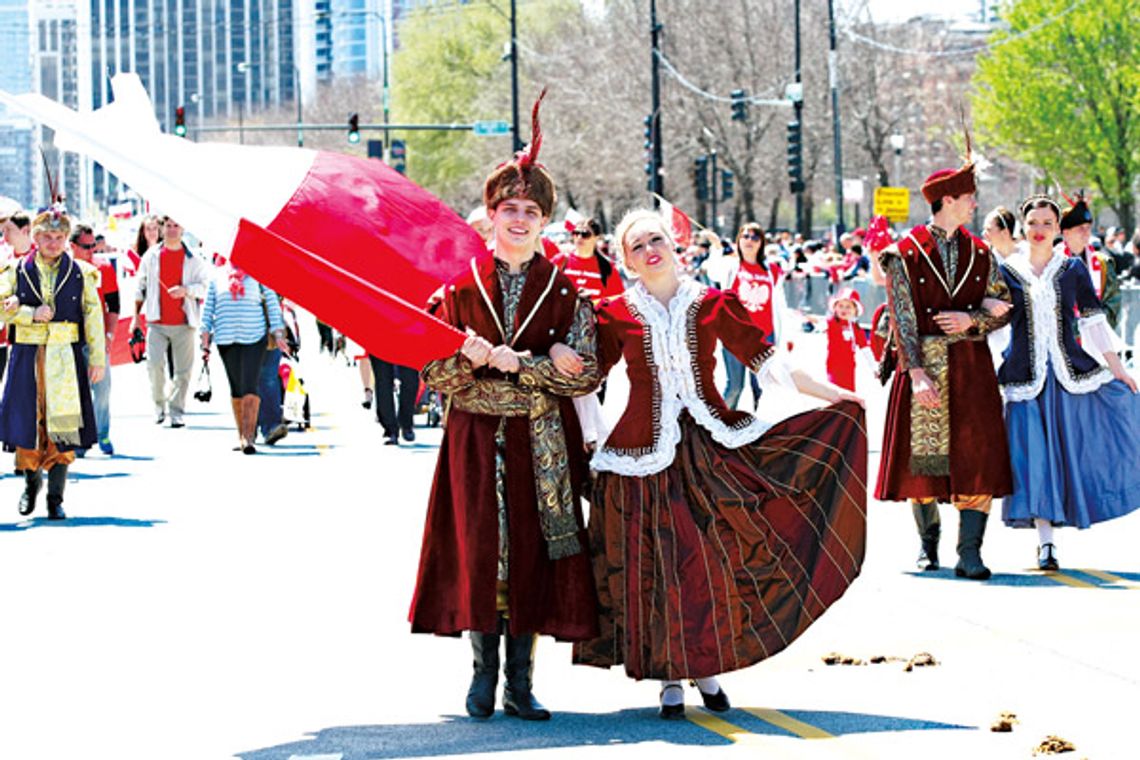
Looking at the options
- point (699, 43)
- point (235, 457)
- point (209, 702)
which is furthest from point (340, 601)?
point (699, 43)

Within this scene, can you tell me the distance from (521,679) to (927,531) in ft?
13.0

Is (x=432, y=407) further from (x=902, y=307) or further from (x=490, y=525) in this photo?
(x=490, y=525)

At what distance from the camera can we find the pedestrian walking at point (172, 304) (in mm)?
20828

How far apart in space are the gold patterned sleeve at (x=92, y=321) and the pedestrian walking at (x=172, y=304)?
6.56 m

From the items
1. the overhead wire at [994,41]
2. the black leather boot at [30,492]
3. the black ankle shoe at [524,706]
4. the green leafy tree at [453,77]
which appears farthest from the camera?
the green leafy tree at [453,77]

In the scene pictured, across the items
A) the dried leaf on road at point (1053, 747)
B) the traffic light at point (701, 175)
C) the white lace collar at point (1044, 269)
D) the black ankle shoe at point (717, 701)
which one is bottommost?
the dried leaf on road at point (1053, 747)

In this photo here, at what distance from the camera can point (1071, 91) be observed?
6241 cm

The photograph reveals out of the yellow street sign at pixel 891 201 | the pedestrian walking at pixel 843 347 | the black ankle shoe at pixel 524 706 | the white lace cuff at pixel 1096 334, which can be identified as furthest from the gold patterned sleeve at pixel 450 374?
the yellow street sign at pixel 891 201

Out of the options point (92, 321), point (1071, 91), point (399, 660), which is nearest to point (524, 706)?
point (399, 660)

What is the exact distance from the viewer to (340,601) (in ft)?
34.7

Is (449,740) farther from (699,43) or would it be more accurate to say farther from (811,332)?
(699,43)

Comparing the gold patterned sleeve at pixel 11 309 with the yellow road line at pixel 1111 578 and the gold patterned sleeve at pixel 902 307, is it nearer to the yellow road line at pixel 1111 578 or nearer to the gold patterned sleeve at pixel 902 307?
the gold patterned sleeve at pixel 902 307

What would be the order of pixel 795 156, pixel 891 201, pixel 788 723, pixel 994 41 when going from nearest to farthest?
pixel 788 723, pixel 891 201, pixel 795 156, pixel 994 41

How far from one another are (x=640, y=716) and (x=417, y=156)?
9741 centimetres
